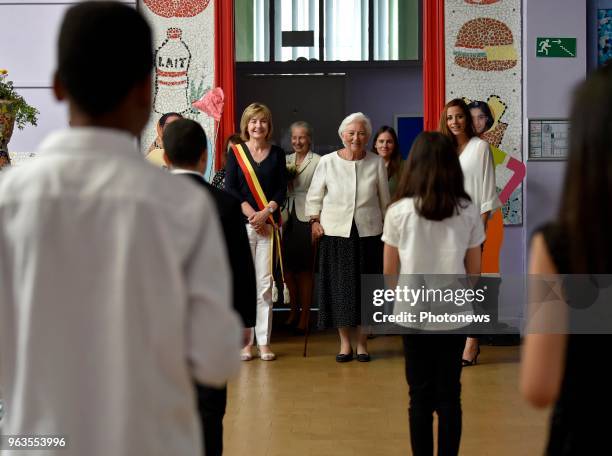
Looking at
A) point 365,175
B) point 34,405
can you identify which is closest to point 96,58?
point 34,405

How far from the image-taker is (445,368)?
3094mm

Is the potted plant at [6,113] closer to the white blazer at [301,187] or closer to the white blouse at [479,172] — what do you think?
the white blouse at [479,172]

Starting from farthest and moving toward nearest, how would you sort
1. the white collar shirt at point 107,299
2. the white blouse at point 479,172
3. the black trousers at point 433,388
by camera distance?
1. the white blouse at point 479,172
2. the black trousers at point 433,388
3. the white collar shirt at point 107,299

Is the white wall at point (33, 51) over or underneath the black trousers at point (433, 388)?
over

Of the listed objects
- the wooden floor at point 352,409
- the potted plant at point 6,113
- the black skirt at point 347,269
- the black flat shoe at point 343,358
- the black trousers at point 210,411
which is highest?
the potted plant at point 6,113

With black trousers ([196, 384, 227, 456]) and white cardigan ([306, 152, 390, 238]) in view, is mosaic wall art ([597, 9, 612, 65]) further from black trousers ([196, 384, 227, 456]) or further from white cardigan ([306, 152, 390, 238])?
black trousers ([196, 384, 227, 456])

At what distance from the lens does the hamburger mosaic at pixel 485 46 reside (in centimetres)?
682


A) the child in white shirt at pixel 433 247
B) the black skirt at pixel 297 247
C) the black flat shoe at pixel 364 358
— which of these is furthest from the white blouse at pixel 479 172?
the child in white shirt at pixel 433 247

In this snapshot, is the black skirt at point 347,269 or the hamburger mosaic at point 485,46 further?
the hamburger mosaic at point 485,46

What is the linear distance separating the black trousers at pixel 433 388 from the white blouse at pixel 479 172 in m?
2.30

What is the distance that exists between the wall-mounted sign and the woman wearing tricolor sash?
1920 millimetres

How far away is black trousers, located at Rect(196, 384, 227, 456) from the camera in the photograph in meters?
2.89

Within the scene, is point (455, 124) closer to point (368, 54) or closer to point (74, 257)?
point (368, 54)

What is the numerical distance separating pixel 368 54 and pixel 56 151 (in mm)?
6550
